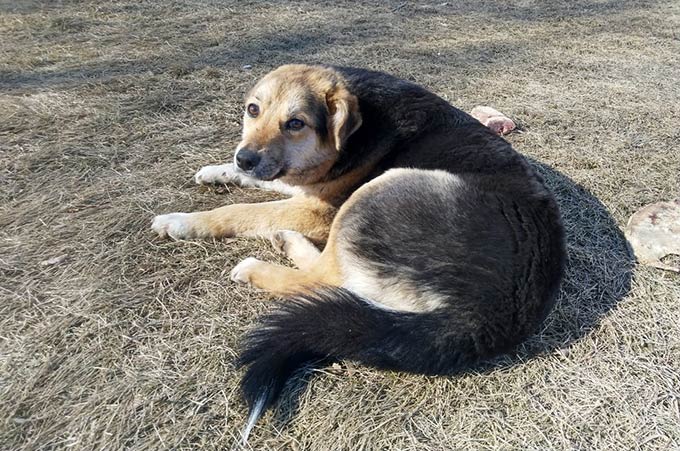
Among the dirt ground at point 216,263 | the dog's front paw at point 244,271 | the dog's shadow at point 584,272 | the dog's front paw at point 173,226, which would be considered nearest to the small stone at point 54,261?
the dirt ground at point 216,263

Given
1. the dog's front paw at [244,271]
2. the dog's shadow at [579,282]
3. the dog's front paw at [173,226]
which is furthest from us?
the dog's front paw at [173,226]

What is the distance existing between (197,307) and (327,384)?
913 mm

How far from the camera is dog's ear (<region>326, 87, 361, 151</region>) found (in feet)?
10.6

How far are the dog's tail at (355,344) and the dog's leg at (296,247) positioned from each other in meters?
0.81

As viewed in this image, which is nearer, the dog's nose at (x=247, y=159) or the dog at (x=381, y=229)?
the dog at (x=381, y=229)

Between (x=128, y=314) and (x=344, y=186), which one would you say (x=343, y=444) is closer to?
(x=128, y=314)

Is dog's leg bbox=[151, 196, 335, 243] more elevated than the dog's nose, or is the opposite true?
the dog's nose

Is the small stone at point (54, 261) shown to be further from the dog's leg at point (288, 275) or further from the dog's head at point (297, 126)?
the dog's head at point (297, 126)

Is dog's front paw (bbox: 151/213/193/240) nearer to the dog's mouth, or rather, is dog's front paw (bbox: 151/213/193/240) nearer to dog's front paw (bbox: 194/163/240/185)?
the dog's mouth

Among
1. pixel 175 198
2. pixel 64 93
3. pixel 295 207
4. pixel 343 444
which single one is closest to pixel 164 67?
pixel 64 93

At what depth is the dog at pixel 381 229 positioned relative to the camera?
234 cm

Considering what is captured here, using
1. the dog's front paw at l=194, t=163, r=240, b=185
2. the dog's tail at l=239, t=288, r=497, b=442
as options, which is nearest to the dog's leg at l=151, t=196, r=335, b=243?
the dog's front paw at l=194, t=163, r=240, b=185

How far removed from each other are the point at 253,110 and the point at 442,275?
174cm

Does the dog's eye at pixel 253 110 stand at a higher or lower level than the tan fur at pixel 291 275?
higher
